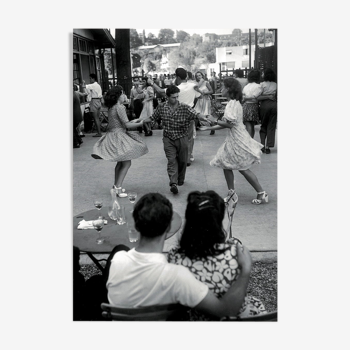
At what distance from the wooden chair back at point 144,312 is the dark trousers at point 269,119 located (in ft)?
18.7

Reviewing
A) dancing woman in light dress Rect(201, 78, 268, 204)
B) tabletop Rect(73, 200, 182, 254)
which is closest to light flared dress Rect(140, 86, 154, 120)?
dancing woman in light dress Rect(201, 78, 268, 204)

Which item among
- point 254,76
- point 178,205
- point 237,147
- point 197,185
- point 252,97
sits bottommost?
point 178,205

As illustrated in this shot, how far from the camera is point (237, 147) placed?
4594 mm

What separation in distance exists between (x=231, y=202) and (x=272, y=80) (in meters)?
4.47

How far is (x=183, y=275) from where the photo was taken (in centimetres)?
170

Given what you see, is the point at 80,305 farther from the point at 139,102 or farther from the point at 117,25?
the point at 139,102

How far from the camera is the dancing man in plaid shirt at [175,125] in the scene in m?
5.11

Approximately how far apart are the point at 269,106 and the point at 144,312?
5880mm

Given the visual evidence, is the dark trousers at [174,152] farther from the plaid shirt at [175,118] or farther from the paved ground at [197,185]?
the paved ground at [197,185]

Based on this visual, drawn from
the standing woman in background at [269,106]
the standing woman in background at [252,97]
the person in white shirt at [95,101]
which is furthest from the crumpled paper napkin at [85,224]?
the person in white shirt at [95,101]

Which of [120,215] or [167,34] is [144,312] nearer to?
[120,215]

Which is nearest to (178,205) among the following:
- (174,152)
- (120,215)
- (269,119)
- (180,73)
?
(174,152)

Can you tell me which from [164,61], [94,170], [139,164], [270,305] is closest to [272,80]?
[139,164]

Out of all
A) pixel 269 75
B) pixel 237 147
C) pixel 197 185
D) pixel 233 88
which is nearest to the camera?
pixel 233 88
